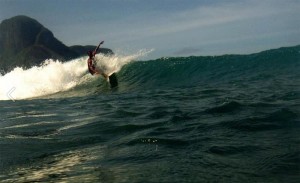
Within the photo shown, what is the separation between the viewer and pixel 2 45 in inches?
4107

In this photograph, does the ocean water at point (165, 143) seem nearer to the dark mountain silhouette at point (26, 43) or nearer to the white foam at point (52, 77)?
the white foam at point (52, 77)

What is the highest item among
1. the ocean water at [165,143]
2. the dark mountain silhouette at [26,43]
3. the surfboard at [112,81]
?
the dark mountain silhouette at [26,43]

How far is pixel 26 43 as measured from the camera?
101500 mm

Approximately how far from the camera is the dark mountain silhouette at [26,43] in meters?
97.8

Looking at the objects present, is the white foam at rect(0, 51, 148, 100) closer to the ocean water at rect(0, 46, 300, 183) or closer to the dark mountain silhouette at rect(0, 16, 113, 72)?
the ocean water at rect(0, 46, 300, 183)

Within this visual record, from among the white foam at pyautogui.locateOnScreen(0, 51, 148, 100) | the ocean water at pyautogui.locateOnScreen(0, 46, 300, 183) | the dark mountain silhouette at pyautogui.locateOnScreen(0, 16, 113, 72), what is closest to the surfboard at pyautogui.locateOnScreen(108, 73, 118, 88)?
the white foam at pyautogui.locateOnScreen(0, 51, 148, 100)

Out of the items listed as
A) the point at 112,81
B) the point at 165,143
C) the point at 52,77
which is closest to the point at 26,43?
the point at 52,77

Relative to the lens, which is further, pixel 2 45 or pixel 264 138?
pixel 2 45

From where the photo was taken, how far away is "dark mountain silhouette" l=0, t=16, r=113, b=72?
321 feet

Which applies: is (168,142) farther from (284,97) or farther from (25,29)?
(25,29)

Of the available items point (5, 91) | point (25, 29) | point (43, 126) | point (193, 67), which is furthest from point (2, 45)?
point (43, 126)

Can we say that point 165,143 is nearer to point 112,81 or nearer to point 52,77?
point 112,81

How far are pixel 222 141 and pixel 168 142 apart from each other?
3.25ft

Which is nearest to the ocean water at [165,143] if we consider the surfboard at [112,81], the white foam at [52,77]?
the surfboard at [112,81]
